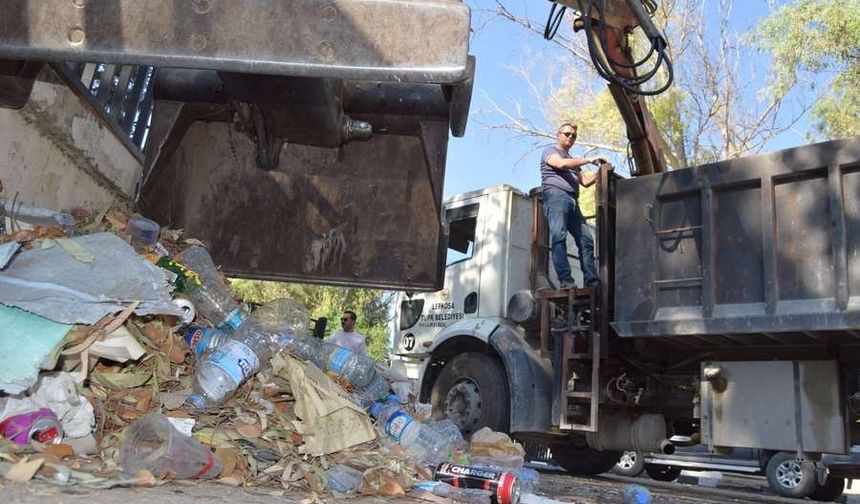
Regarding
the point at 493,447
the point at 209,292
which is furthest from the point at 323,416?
the point at 493,447

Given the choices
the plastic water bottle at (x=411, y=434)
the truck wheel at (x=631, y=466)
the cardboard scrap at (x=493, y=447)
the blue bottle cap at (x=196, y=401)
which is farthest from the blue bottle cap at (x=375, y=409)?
the truck wheel at (x=631, y=466)

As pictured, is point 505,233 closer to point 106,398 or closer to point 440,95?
point 440,95

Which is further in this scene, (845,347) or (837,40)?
(837,40)

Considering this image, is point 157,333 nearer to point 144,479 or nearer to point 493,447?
point 144,479

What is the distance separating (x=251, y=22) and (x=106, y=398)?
1.62 metres

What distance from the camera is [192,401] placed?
8.95ft

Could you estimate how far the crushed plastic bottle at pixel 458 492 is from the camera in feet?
9.01

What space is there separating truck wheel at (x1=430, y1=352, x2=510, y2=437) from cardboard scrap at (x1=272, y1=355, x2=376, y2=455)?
2.72m

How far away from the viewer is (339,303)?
20.3m

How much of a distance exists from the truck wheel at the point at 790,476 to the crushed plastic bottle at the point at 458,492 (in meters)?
4.95

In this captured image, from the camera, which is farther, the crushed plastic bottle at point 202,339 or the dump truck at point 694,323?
the dump truck at point 694,323

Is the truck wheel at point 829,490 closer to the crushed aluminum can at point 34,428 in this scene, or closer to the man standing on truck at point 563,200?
the man standing on truck at point 563,200

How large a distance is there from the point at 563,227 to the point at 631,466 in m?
4.06

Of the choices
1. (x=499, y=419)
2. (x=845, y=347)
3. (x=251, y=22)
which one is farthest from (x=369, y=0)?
(x=499, y=419)
